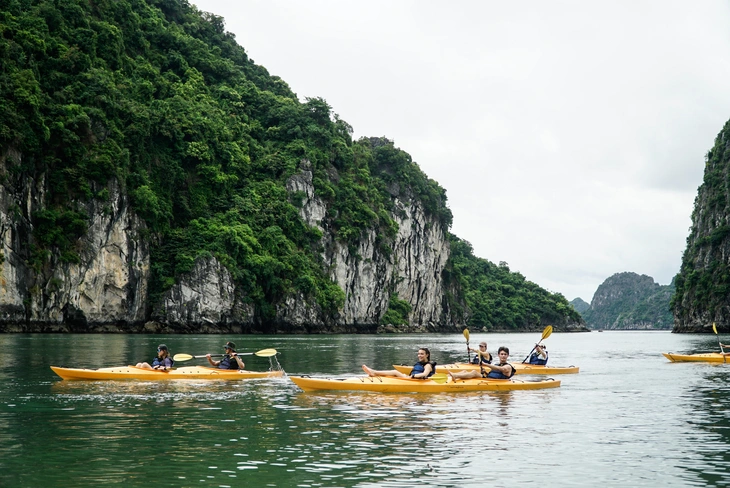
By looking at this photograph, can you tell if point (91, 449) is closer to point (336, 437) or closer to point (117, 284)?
point (336, 437)

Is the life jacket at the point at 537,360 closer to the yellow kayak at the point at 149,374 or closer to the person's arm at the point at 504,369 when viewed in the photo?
the person's arm at the point at 504,369

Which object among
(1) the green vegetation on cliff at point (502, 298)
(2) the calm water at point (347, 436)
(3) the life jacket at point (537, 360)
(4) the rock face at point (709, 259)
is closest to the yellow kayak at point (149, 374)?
(2) the calm water at point (347, 436)

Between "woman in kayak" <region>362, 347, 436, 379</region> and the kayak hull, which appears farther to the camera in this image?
the kayak hull

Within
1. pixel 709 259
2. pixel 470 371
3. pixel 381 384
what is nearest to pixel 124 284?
pixel 470 371

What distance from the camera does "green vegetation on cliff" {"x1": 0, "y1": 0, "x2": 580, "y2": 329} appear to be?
2114 inches

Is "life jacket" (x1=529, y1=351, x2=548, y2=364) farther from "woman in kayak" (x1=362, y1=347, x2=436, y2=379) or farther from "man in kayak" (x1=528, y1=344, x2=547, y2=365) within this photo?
"woman in kayak" (x1=362, y1=347, x2=436, y2=379)

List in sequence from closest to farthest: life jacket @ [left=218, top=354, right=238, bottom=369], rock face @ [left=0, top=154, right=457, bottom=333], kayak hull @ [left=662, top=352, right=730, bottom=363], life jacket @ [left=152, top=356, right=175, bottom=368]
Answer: life jacket @ [left=152, top=356, right=175, bottom=368]
life jacket @ [left=218, top=354, right=238, bottom=369]
kayak hull @ [left=662, top=352, right=730, bottom=363]
rock face @ [left=0, top=154, right=457, bottom=333]

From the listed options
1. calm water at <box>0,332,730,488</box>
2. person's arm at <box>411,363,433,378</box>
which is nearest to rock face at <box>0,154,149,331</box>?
calm water at <box>0,332,730,488</box>

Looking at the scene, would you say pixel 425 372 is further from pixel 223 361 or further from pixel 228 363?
pixel 223 361

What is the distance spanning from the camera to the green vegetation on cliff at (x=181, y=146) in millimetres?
53688

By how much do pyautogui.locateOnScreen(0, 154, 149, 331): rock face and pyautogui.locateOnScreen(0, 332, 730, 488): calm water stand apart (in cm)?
3012

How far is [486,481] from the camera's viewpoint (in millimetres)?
9484

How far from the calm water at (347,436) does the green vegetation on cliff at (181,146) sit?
3621 centimetres

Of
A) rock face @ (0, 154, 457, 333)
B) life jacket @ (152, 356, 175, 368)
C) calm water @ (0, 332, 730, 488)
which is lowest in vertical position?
calm water @ (0, 332, 730, 488)
